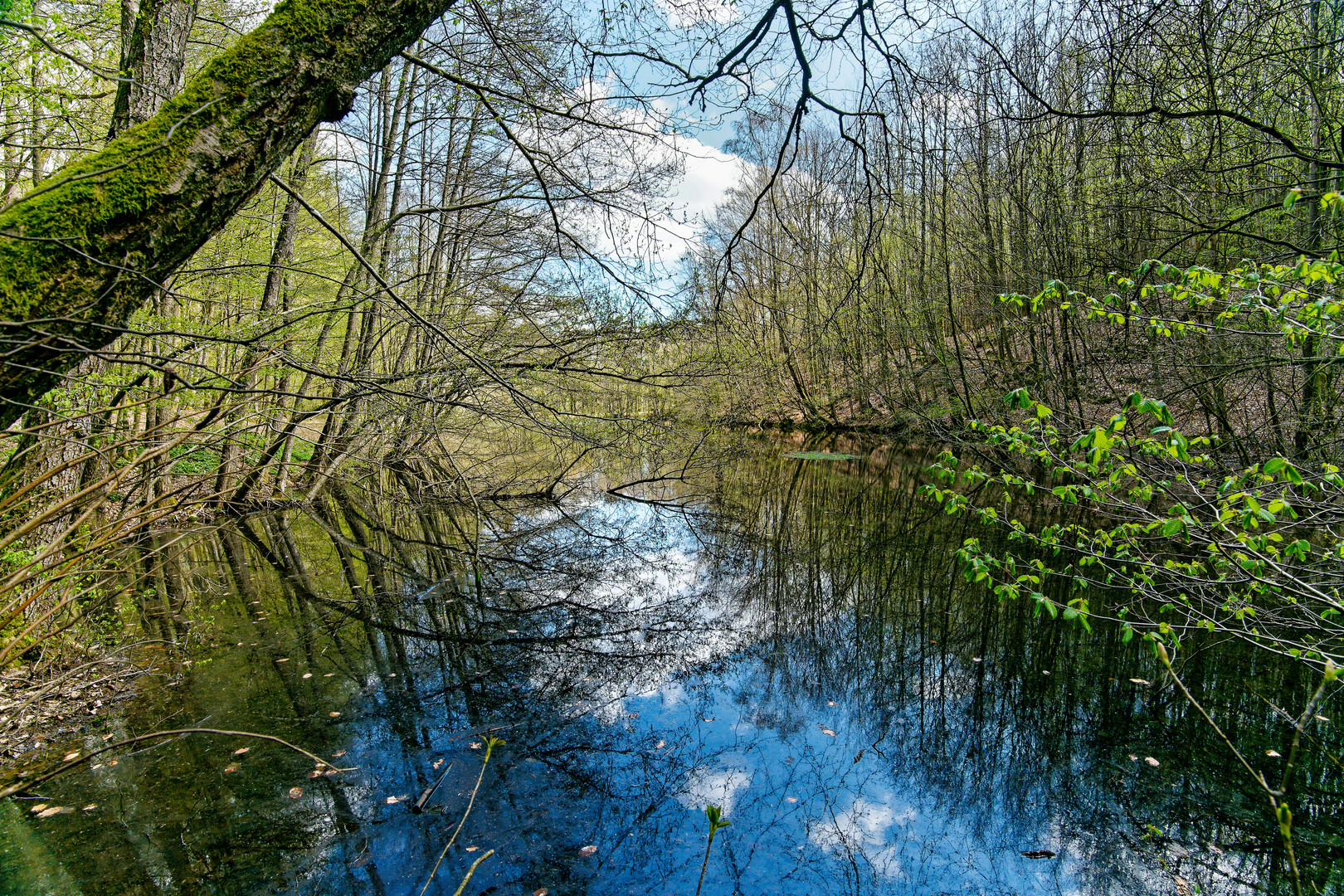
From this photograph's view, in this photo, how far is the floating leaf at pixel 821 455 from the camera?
62.0ft

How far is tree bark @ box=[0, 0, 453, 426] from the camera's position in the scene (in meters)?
1.75

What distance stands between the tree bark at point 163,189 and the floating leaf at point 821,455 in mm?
17792

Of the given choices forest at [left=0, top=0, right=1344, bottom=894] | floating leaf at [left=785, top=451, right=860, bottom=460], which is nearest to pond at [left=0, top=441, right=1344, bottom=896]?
forest at [left=0, top=0, right=1344, bottom=894]

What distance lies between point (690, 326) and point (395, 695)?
4.35 m

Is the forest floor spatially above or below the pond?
above

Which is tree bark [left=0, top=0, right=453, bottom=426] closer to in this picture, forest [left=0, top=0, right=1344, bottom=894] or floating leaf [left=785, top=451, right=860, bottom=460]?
forest [left=0, top=0, right=1344, bottom=894]

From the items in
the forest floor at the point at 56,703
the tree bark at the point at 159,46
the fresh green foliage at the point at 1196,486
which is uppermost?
the tree bark at the point at 159,46

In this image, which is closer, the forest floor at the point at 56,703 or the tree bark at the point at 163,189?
the tree bark at the point at 163,189

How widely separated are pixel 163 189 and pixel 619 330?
6.19 m

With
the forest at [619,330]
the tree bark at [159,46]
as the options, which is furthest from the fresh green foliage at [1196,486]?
the tree bark at [159,46]

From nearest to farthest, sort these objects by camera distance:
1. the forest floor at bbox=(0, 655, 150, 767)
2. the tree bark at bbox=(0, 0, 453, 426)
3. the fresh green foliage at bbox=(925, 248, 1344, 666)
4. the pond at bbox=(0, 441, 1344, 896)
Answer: the tree bark at bbox=(0, 0, 453, 426)
the fresh green foliage at bbox=(925, 248, 1344, 666)
the pond at bbox=(0, 441, 1344, 896)
the forest floor at bbox=(0, 655, 150, 767)

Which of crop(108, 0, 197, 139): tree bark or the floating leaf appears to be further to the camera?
the floating leaf

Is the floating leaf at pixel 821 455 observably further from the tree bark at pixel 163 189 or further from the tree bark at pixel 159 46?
the tree bark at pixel 163 189

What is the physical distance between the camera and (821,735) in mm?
4324
